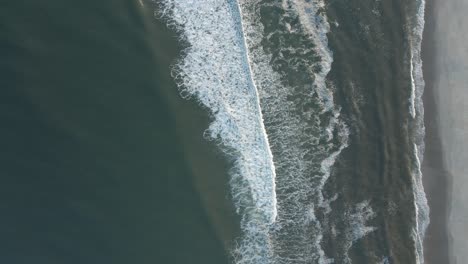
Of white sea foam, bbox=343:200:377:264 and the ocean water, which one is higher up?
the ocean water

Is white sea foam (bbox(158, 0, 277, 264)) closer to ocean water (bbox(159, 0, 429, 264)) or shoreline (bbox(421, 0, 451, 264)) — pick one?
ocean water (bbox(159, 0, 429, 264))

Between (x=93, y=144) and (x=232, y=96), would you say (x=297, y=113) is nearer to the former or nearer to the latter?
(x=232, y=96)

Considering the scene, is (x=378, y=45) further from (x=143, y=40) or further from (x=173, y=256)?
(x=173, y=256)

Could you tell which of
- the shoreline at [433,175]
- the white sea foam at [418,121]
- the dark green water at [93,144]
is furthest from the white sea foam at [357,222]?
the dark green water at [93,144]

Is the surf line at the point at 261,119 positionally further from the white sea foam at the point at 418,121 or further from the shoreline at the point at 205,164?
the white sea foam at the point at 418,121

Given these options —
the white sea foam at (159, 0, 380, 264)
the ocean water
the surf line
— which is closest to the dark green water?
the white sea foam at (159, 0, 380, 264)

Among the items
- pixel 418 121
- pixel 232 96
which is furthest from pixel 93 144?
pixel 418 121
